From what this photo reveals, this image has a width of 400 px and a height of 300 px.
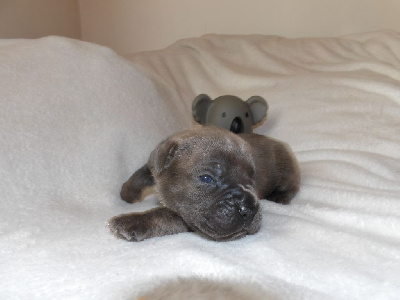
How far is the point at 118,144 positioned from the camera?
1671mm

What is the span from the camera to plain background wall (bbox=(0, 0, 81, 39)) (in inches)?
93.6

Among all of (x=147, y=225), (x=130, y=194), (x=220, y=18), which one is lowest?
(x=130, y=194)

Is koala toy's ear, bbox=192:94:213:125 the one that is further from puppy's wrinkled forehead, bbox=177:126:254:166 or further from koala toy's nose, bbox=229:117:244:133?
puppy's wrinkled forehead, bbox=177:126:254:166

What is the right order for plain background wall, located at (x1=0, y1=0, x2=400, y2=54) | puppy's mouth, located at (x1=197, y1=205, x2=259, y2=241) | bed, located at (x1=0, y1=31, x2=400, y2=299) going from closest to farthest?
bed, located at (x1=0, y1=31, x2=400, y2=299)
puppy's mouth, located at (x1=197, y1=205, x2=259, y2=241)
plain background wall, located at (x1=0, y1=0, x2=400, y2=54)

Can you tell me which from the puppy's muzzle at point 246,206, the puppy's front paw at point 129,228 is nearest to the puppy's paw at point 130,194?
the puppy's front paw at point 129,228

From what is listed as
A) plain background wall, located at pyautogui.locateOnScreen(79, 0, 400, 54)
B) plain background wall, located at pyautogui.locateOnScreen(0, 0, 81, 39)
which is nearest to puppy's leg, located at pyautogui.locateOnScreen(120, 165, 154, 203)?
plain background wall, located at pyautogui.locateOnScreen(0, 0, 81, 39)

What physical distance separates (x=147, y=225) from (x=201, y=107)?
732mm

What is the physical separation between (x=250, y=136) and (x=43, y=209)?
0.66 metres

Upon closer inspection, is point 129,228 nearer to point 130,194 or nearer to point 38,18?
point 130,194

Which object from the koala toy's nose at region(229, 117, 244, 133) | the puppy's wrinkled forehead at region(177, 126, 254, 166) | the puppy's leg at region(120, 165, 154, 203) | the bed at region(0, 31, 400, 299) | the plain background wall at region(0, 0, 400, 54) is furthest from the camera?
the plain background wall at region(0, 0, 400, 54)

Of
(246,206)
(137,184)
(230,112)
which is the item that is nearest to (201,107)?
(230,112)

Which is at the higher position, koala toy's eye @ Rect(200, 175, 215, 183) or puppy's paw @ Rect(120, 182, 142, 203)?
koala toy's eye @ Rect(200, 175, 215, 183)

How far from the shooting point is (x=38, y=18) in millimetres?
2621

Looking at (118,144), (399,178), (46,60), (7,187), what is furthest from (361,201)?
(46,60)
